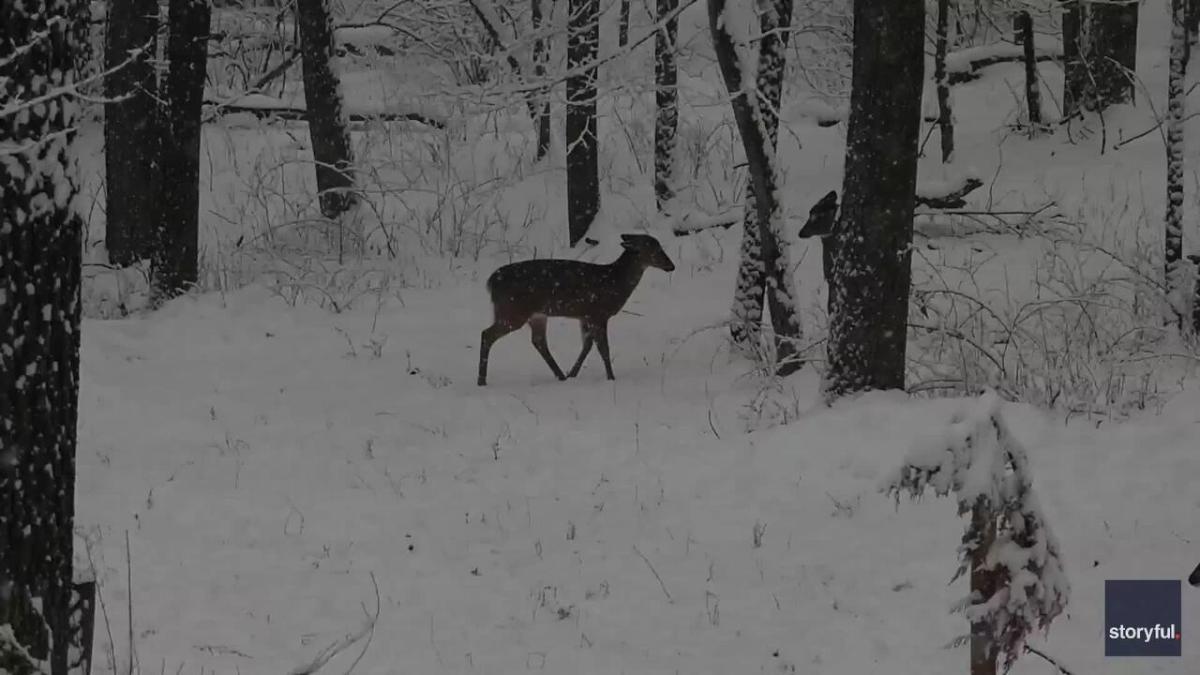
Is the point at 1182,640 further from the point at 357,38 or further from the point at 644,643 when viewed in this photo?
the point at 357,38

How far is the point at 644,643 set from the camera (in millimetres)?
5559

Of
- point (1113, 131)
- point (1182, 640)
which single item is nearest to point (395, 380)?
point (1182, 640)

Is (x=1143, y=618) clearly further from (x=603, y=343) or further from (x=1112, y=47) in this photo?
(x=1112, y=47)

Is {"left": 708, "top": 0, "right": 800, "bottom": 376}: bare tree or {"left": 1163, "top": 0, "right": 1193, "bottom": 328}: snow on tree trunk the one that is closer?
{"left": 708, "top": 0, "right": 800, "bottom": 376}: bare tree

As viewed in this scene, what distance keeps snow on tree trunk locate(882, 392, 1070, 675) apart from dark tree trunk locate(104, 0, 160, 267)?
37.5 feet

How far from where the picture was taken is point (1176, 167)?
35.1 feet

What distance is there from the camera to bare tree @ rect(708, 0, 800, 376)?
9680mm

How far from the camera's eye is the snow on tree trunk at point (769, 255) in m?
10.2

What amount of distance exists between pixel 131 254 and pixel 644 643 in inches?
385

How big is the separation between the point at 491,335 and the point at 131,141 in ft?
16.1

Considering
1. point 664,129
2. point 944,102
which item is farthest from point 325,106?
point 944,102

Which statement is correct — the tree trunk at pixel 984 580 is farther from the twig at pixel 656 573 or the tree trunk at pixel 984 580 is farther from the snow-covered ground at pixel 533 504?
the twig at pixel 656 573

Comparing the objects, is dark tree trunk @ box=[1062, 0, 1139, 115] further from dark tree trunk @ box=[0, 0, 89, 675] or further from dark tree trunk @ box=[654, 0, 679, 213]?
dark tree trunk @ box=[0, 0, 89, 675]

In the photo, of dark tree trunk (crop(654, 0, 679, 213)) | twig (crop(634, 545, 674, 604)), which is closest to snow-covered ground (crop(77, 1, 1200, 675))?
twig (crop(634, 545, 674, 604))
